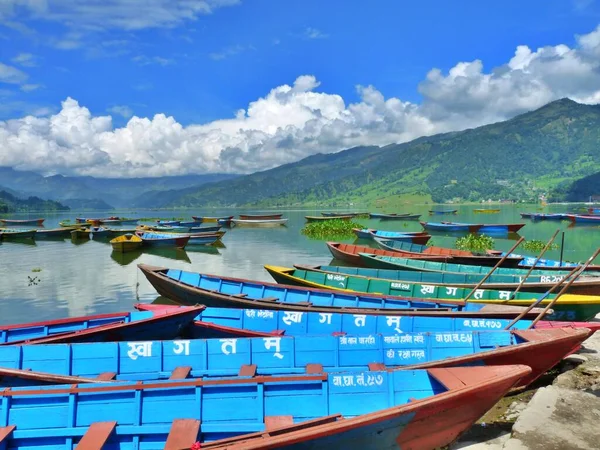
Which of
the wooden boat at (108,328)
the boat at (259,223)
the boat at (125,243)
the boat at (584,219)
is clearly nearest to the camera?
the wooden boat at (108,328)

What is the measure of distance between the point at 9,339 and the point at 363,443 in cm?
1227

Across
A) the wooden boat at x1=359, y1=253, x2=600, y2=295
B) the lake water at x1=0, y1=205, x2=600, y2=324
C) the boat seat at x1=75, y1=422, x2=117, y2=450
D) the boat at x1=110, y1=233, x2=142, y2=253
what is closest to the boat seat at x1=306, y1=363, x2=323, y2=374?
the boat seat at x1=75, y1=422, x2=117, y2=450

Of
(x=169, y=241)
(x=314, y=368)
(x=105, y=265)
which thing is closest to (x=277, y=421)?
(x=314, y=368)

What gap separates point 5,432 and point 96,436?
75.2 inches

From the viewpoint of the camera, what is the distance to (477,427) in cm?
1013

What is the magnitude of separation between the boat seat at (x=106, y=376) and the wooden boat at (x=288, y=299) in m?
6.90

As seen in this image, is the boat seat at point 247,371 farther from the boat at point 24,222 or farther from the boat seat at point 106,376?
the boat at point 24,222

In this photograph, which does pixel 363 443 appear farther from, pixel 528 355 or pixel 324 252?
pixel 324 252

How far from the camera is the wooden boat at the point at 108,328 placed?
1345 cm

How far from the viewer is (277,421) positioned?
28.6ft

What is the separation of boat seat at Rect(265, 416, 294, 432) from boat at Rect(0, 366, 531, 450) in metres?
0.02

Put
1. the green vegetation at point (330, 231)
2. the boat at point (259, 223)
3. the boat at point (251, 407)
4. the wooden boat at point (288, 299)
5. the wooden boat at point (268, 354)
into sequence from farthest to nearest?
1. the boat at point (259, 223)
2. the green vegetation at point (330, 231)
3. the wooden boat at point (288, 299)
4. the wooden boat at point (268, 354)
5. the boat at point (251, 407)

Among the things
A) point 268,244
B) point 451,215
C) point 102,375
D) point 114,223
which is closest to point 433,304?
point 102,375

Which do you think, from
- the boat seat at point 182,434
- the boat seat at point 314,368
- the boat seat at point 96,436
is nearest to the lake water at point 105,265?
the boat seat at point 96,436
